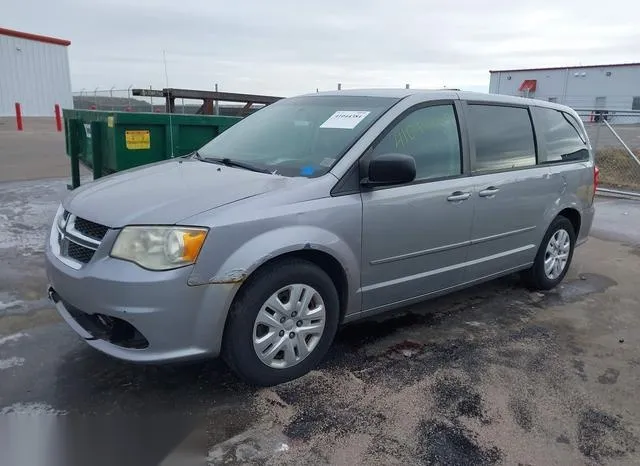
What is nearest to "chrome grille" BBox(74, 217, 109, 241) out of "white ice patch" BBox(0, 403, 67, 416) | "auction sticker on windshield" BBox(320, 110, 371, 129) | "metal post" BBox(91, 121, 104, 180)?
"white ice patch" BBox(0, 403, 67, 416)

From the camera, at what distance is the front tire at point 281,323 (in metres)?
2.94

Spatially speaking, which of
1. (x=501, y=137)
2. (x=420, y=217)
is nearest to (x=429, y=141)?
(x=420, y=217)

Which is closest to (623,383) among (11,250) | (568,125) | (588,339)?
(588,339)

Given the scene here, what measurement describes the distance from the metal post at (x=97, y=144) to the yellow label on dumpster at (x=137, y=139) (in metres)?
0.47

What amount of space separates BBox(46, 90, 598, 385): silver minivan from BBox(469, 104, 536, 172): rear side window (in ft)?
0.05

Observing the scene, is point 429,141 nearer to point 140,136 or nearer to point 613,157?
point 140,136

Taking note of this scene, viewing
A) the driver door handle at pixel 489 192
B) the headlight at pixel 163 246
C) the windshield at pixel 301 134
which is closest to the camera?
the headlight at pixel 163 246

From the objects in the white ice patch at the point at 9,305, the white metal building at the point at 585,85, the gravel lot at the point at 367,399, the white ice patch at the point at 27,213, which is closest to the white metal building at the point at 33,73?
the white ice patch at the point at 27,213

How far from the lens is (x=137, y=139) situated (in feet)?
19.4

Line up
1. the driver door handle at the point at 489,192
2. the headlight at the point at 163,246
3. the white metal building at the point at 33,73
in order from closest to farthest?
the headlight at the point at 163,246
the driver door handle at the point at 489,192
the white metal building at the point at 33,73

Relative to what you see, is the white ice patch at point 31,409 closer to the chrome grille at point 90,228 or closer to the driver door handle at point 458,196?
the chrome grille at point 90,228

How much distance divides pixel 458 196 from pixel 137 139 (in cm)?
365

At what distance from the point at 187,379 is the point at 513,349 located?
2.24 m

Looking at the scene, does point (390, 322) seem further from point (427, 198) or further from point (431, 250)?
point (427, 198)
